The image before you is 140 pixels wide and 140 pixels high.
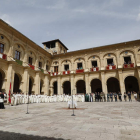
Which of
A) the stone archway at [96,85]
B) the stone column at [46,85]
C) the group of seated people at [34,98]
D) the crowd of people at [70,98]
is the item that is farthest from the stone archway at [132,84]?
→ the stone column at [46,85]

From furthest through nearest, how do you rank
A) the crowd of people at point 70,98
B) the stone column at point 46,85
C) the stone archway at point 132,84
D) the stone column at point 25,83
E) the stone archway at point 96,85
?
the stone archway at point 96,85, the stone archway at point 132,84, the stone column at point 46,85, the stone column at point 25,83, the crowd of people at point 70,98

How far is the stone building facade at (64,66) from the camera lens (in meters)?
19.6

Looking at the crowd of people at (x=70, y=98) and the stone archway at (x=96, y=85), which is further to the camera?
the stone archway at (x=96, y=85)

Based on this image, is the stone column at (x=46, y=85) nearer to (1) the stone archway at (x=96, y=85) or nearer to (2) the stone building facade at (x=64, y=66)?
(2) the stone building facade at (x=64, y=66)

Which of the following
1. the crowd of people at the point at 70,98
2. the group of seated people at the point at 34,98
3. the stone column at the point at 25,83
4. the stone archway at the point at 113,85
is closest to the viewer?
the group of seated people at the point at 34,98

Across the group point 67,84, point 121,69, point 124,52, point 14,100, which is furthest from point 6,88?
point 124,52

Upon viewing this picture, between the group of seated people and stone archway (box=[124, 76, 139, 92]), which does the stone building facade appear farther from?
the group of seated people

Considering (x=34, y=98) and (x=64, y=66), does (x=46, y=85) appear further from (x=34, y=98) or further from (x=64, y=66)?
(x=34, y=98)

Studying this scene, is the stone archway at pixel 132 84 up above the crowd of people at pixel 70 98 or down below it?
above

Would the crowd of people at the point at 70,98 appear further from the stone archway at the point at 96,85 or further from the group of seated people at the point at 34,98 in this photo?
the stone archway at the point at 96,85

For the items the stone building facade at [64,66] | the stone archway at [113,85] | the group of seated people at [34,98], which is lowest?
the group of seated people at [34,98]

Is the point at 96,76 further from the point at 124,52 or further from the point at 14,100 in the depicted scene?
the point at 14,100

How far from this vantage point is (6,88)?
18125 millimetres

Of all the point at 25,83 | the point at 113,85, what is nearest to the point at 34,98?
the point at 25,83
